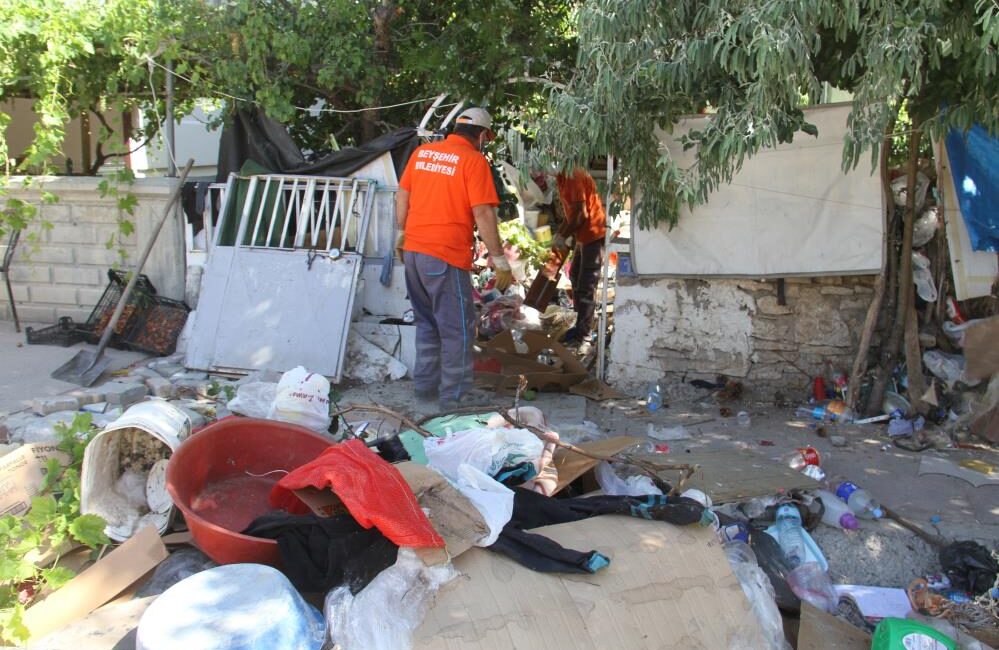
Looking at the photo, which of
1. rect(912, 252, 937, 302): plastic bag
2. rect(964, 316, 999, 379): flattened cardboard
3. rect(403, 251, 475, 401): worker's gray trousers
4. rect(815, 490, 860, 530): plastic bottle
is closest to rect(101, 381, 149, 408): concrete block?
rect(403, 251, 475, 401): worker's gray trousers

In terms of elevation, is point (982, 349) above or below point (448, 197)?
below

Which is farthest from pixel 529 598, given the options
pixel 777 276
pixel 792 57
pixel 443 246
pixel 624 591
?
pixel 777 276

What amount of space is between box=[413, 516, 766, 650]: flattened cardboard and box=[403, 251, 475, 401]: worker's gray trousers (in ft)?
7.22

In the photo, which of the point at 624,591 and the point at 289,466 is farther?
the point at 289,466

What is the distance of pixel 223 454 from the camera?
3.89 metres

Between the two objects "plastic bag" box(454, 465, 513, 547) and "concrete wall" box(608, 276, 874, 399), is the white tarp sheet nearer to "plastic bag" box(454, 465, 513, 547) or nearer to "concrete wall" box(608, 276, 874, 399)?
"concrete wall" box(608, 276, 874, 399)

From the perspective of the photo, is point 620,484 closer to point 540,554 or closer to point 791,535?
point 791,535

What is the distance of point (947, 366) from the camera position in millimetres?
5777

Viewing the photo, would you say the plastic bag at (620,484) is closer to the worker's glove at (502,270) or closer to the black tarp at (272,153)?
the worker's glove at (502,270)

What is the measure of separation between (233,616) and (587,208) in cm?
556

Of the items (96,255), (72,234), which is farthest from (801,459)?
(72,234)

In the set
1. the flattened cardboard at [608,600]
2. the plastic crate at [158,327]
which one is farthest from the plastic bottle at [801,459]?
the plastic crate at [158,327]

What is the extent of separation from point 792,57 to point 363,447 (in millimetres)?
2411

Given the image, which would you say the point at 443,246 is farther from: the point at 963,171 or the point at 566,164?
the point at 963,171
